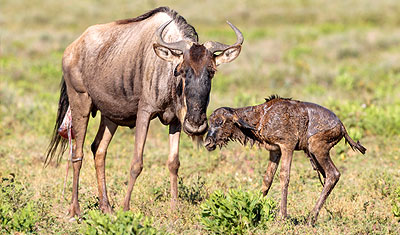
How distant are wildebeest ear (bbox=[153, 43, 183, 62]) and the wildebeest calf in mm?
754

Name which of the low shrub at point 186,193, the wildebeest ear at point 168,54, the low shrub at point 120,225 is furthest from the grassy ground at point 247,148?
the wildebeest ear at point 168,54

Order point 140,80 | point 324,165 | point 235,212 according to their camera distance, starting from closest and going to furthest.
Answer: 1. point 235,212
2. point 324,165
3. point 140,80

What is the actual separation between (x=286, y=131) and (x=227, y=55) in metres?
1.02

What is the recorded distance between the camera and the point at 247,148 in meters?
9.69

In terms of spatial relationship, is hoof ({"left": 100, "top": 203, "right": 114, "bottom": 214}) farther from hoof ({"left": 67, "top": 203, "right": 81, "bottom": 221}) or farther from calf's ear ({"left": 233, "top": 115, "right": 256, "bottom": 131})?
calf's ear ({"left": 233, "top": 115, "right": 256, "bottom": 131})

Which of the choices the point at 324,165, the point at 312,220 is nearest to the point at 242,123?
the point at 324,165

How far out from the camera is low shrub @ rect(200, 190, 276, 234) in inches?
206

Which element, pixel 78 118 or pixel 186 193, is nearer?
pixel 186 193

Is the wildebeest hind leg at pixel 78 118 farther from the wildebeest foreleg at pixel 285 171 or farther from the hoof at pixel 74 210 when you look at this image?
the wildebeest foreleg at pixel 285 171

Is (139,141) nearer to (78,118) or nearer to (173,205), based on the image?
(173,205)

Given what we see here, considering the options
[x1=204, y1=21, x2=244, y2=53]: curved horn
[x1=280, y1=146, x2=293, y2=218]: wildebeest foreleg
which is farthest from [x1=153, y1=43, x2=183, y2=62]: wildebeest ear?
[x1=280, y1=146, x2=293, y2=218]: wildebeest foreleg

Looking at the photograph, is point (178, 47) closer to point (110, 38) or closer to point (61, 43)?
point (110, 38)

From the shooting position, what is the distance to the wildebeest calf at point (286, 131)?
5.92 metres

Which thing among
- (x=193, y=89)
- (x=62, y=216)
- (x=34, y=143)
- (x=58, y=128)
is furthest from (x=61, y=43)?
(x=193, y=89)
